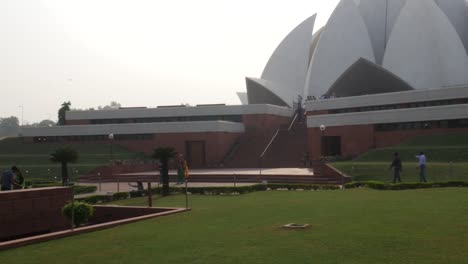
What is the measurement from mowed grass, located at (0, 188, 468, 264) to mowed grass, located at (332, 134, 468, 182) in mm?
7597

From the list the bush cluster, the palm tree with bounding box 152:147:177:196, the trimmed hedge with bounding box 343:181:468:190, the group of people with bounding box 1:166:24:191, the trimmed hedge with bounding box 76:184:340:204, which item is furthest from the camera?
the bush cluster

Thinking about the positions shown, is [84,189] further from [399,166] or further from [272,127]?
[272,127]

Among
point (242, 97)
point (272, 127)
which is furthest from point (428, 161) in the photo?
point (242, 97)

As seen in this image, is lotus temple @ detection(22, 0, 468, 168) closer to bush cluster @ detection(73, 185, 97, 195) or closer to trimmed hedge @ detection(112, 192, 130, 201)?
bush cluster @ detection(73, 185, 97, 195)

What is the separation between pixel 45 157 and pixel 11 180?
20280 millimetres

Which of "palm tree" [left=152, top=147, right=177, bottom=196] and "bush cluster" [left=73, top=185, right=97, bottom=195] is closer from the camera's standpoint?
"palm tree" [left=152, top=147, right=177, bottom=196]

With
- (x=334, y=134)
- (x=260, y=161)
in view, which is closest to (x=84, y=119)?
(x=260, y=161)

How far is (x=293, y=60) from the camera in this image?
42656 millimetres

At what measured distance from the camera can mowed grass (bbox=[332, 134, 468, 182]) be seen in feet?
61.6

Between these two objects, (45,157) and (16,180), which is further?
(45,157)

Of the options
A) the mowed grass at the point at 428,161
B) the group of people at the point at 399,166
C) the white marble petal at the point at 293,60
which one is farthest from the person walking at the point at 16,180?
the white marble petal at the point at 293,60

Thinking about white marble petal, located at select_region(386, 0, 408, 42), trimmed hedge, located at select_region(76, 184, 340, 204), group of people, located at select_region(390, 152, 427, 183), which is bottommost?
trimmed hedge, located at select_region(76, 184, 340, 204)

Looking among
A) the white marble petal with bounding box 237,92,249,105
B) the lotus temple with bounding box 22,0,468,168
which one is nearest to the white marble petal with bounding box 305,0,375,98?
the lotus temple with bounding box 22,0,468,168

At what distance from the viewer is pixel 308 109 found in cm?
3372
